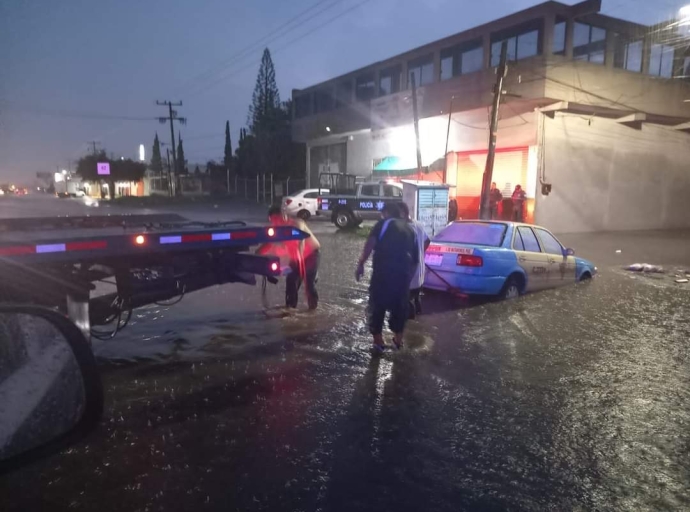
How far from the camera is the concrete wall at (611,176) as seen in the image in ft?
75.9

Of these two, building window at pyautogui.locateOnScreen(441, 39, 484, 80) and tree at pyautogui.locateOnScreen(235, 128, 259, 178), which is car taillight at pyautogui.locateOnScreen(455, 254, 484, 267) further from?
tree at pyautogui.locateOnScreen(235, 128, 259, 178)

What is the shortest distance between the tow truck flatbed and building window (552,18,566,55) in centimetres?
1940

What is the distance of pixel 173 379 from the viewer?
210 inches

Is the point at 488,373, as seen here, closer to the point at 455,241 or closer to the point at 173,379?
the point at 173,379

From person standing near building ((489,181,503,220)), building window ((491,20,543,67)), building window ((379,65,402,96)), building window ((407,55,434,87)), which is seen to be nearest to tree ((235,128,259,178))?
building window ((379,65,402,96))

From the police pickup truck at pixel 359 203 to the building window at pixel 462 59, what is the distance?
7215mm

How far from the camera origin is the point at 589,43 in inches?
912

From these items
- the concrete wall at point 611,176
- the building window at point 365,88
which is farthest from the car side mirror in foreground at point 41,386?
the building window at point 365,88

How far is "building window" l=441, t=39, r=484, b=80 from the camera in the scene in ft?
84.6

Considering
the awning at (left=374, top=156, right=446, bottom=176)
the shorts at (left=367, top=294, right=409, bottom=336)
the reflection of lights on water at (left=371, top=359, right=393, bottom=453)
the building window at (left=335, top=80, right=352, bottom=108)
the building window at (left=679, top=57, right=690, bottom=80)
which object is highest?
the building window at (left=335, top=80, right=352, bottom=108)

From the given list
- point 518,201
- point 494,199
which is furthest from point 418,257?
point 494,199

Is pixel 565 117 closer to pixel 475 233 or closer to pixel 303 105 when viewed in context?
pixel 475 233

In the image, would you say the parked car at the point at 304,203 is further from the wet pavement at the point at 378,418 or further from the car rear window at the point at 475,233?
the wet pavement at the point at 378,418

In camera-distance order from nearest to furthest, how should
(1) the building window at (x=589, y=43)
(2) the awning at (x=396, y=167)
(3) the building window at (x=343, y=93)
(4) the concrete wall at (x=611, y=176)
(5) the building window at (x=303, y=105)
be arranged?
1. (1) the building window at (x=589, y=43)
2. (4) the concrete wall at (x=611, y=176)
3. (2) the awning at (x=396, y=167)
4. (3) the building window at (x=343, y=93)
5. (5) the building window at (x=303, y=105)
